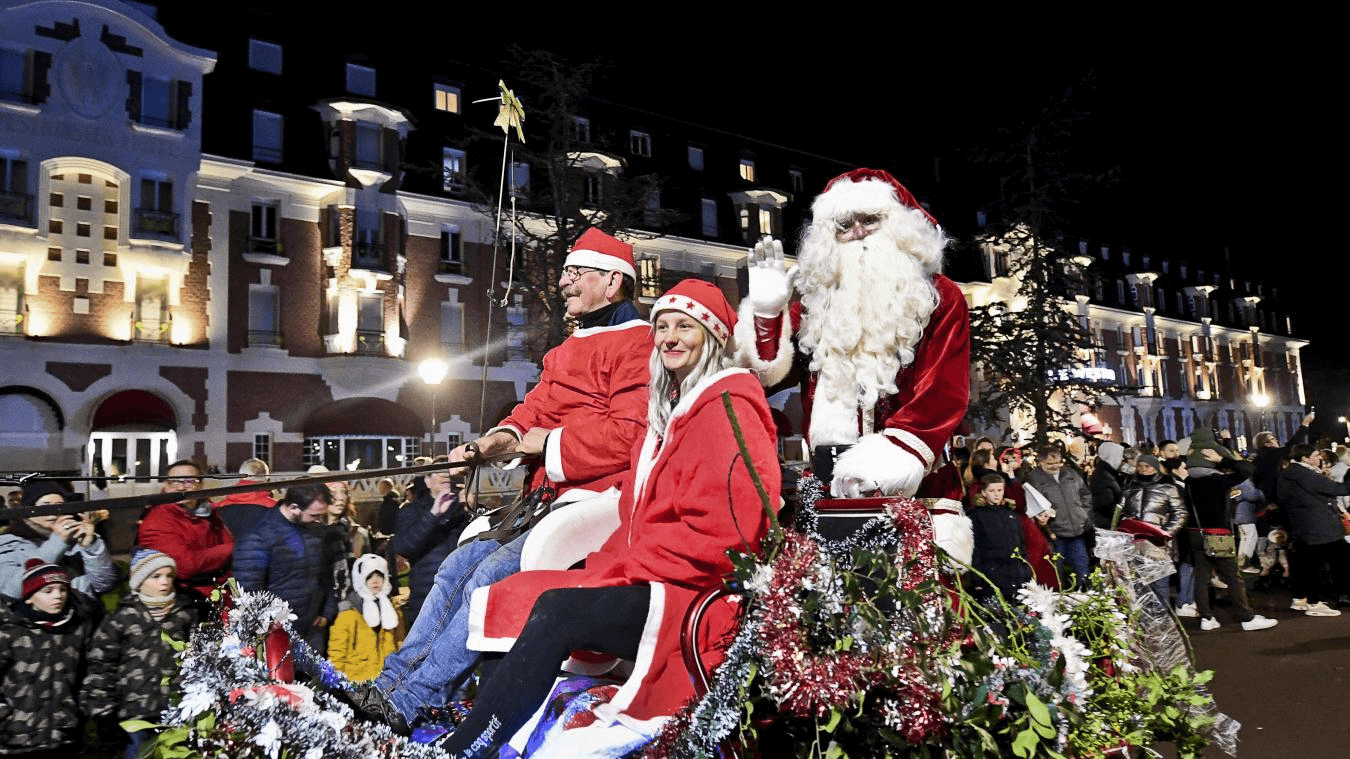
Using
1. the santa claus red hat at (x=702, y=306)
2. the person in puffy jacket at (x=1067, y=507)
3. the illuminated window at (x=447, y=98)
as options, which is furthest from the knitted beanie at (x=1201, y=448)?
the illuminated window at (x=447, y=98)

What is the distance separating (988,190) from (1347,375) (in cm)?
3221

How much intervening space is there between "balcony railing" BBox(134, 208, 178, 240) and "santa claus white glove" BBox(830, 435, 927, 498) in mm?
21240

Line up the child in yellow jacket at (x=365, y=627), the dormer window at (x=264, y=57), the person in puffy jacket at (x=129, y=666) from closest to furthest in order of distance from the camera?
the person in puffy jacket at (x=129, y=666) < the child in yellow jacket at (x=365, y=627) < the dormer window at (x=264, y=57)

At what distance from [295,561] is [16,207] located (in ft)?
57.8

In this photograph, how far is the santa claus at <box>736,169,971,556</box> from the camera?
2.84m

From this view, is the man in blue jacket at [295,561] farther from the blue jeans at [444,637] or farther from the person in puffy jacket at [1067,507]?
the person in puffy jacket at [1067,507]

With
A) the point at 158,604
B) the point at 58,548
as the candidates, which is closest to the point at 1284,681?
the point at 158,604

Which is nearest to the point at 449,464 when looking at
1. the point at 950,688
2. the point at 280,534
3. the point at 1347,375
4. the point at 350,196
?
the point at 950,688

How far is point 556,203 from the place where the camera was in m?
18.6

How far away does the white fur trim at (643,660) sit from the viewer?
2311mm

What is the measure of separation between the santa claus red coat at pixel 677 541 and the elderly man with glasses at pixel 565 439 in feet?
1.26

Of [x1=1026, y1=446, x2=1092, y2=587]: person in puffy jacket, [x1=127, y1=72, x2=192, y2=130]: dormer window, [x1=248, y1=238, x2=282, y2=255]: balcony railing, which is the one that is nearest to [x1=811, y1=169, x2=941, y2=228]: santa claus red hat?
[x1=1026, y1=446, x2=1092, y2=587]: person in puffy jacket

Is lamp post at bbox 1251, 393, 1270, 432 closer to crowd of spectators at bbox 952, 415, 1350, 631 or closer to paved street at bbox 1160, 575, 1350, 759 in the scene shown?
crowd of spectators at bbox 952, 415, 1350, 631

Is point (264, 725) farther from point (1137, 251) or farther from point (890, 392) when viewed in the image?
point (1137, 251)
